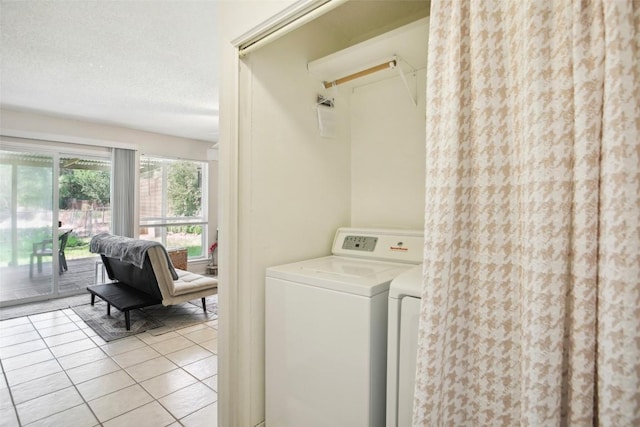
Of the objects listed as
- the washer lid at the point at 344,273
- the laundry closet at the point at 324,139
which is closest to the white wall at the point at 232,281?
the laundry closet at the point at 324,139

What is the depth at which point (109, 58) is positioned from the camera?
8.96 ft

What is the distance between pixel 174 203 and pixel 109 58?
348cm

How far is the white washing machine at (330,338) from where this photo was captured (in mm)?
1211

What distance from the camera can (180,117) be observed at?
4.51 meters

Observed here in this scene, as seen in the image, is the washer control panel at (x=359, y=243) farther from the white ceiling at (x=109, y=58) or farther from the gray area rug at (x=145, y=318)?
the gray area rug at (x=145, y=318)

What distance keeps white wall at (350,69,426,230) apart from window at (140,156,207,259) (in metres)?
4.67

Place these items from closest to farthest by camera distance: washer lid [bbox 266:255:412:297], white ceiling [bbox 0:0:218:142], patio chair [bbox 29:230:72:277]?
washer lid [bbox 266:255:412:297] < white ceiling [bbox 0:0:218:142] < patio chair [bbox 29:230:72:277]

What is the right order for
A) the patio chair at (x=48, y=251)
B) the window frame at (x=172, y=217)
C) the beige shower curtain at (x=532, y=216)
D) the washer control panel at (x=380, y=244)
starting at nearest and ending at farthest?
1. the beige shower curtain at (x=532, y=216)
2. the washer control panel at (x=380, y=244)
3. the patio chair at (x=48, y=251)
4. the window frame at (x=172, y=217)

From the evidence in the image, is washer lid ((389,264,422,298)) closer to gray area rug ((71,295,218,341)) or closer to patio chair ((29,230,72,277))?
gray area rug ((71,295,218,341))

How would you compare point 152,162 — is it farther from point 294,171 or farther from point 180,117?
point 294,171

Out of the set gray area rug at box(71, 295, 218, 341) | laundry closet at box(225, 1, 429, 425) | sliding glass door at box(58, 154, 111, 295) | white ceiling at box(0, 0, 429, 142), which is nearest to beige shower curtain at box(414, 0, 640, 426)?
laundry closet at box(225, 1, 429, 425)

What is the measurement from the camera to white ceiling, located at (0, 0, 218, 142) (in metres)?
2.11

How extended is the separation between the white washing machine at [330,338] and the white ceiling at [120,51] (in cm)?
143

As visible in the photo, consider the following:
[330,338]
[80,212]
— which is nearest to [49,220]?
[80,212]
